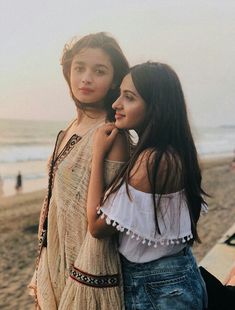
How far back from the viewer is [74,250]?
1501mm

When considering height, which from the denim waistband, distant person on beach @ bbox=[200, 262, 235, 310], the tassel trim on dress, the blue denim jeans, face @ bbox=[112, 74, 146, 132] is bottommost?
distant person on beach @ bbox=[200, 262, 235, 310]

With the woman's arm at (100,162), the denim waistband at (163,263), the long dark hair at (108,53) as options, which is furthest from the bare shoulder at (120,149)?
the denim waistband at (163,263)

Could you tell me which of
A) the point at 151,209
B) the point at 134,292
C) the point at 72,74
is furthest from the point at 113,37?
the point at 134,292

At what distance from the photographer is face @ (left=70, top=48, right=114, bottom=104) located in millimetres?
1479

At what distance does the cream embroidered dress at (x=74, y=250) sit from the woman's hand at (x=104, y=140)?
0.04 meters

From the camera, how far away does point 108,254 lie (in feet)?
4.65

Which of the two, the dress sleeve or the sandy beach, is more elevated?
the dress sleeve

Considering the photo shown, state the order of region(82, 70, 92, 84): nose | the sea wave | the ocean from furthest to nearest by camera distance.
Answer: the sea wave, the ocean, region(82, 70, 92, 84): nose

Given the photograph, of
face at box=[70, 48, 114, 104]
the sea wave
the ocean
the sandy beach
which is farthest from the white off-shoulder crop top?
the sea wave

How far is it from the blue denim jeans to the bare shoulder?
289 millimetres

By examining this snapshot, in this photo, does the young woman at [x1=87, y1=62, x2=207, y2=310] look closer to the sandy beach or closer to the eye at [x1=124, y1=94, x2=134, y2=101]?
the eye at [x1=124, y1=94, x2=134, y2=101]

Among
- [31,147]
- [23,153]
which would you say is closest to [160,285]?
[23,153]

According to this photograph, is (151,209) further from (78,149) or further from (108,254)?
(78,149)

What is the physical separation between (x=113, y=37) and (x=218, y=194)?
32.4ft
